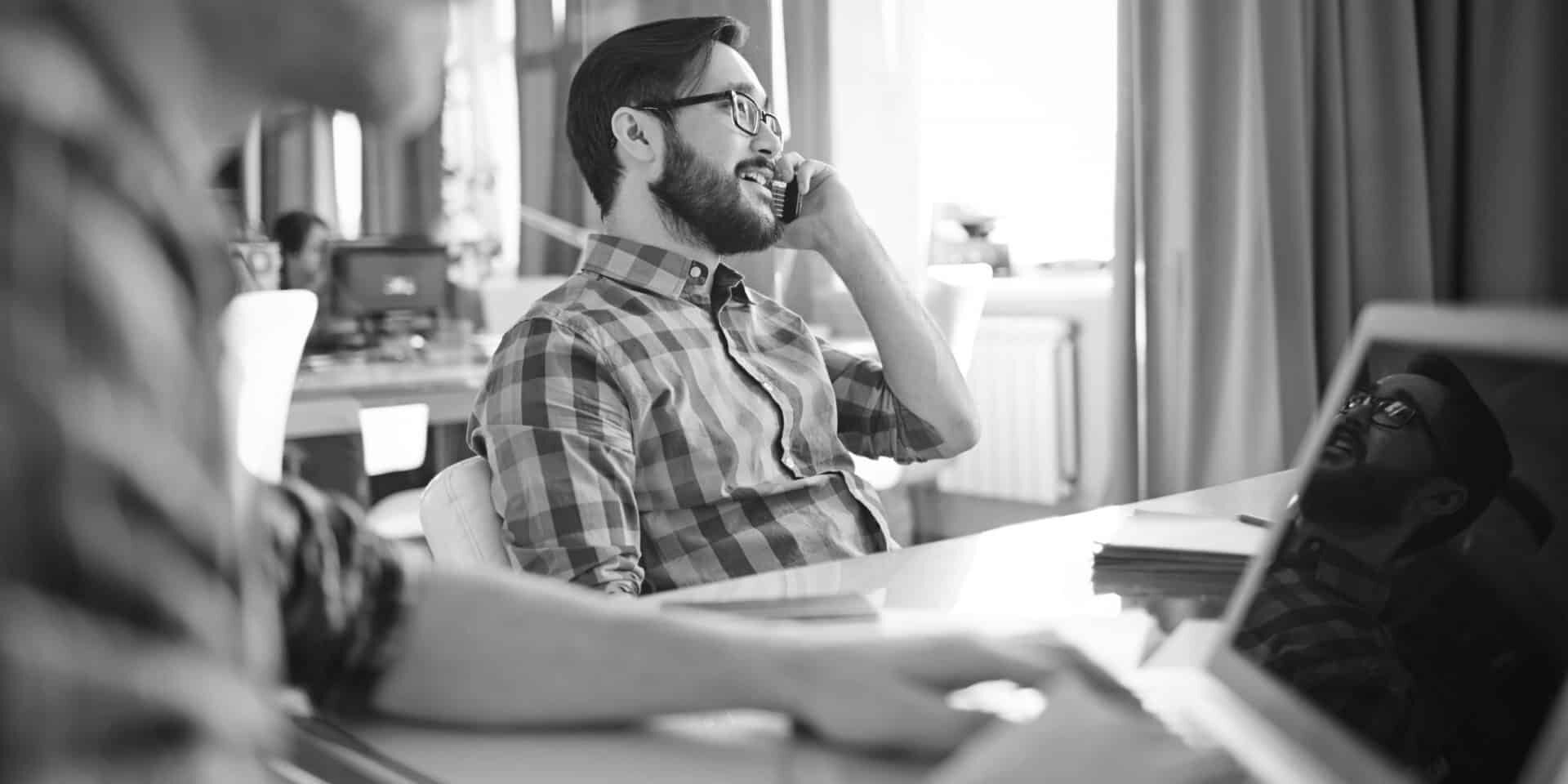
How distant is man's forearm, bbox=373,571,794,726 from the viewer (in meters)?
0.67

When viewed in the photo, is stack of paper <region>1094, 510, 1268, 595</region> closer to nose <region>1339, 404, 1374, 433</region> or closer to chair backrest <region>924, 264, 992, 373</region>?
nose <region>1339, 404, 1374, 433</region>

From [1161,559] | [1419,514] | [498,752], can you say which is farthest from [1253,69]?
[498,752]

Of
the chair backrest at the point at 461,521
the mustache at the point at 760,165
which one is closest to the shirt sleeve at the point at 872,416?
the mustache at the point at 760,165

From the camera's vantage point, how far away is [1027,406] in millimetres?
3918

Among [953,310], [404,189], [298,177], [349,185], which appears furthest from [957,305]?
[298,177]

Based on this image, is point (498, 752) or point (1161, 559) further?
point (1161, 559)

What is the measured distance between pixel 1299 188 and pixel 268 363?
230cm

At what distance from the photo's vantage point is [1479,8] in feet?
10.9

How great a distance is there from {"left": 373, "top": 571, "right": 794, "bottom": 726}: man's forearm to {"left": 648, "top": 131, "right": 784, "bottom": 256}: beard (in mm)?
1144

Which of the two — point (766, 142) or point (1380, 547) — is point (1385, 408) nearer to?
point (1380, 547)

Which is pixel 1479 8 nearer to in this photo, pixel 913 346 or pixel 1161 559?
pixel 913 346

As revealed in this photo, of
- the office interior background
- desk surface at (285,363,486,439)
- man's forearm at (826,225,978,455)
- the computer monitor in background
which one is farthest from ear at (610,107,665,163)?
the computer monitor in background

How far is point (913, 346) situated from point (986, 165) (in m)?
2.53

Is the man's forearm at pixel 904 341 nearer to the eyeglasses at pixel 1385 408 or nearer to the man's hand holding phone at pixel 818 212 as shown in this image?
the man's hand holding phone at pixel 818 212
